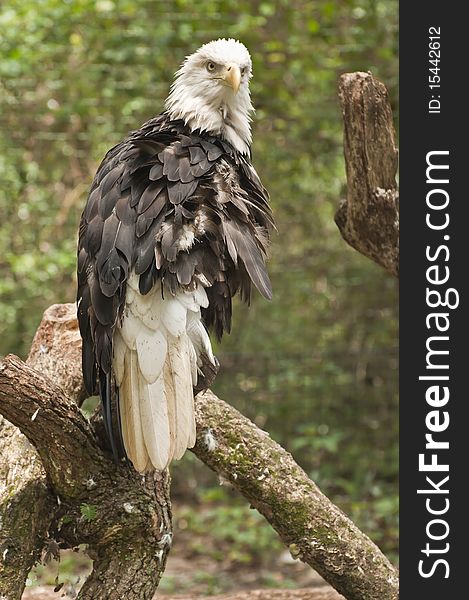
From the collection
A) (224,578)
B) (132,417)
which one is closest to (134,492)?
(132,417)

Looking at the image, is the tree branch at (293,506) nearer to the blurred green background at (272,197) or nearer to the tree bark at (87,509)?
the tree bark at (87,509)

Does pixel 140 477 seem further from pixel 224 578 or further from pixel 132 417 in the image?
pixel 224 578

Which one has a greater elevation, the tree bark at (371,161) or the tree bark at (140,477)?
the tree bark at (371,161)

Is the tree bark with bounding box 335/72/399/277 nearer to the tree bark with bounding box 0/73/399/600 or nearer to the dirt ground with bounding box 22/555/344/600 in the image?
the tree bark with bounding box 0/73/399/600

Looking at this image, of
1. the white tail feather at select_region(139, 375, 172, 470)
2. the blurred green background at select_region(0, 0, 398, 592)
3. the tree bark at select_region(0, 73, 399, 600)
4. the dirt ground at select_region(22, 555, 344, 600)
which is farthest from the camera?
the blurred green background at select_region(0, 0, 398, 592)

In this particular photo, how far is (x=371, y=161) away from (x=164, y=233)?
92 centimetres

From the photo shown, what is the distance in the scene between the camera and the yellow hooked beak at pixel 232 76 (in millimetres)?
3176

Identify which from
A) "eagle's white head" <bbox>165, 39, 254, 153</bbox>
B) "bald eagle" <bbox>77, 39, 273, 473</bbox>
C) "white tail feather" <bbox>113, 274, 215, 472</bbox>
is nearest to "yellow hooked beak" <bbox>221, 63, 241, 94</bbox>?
"eagle's white head" <bbox>165, 39, 254, 153</bbox>

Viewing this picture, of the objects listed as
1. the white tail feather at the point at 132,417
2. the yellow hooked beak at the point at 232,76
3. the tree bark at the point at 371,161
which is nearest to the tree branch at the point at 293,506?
the white tail feather at the point at 132,417

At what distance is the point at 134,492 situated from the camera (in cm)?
298

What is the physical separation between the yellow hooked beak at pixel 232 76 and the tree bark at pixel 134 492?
90cm

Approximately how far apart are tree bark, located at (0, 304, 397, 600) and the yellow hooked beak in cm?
90

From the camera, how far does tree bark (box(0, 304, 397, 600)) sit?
2.73 m

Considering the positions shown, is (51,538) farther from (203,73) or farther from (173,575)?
(173,575)
